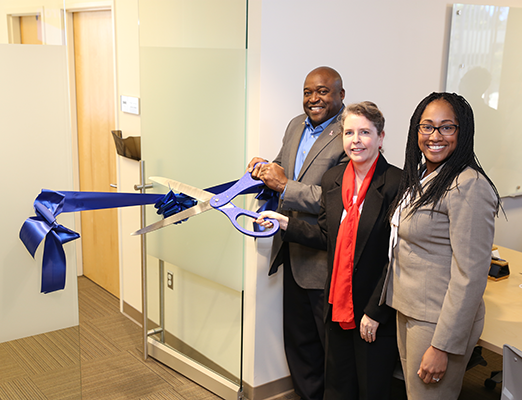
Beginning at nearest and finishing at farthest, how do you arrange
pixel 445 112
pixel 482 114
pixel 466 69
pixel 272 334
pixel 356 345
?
pixel 445 112
pixel 356 345
pixel 272 334
pixel 466 69
pixel 482 114

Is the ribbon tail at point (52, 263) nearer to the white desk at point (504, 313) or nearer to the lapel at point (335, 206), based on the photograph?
the lapel at point (335, 206)

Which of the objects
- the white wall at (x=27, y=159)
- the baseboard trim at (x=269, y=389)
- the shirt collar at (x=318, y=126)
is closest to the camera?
the white wall at (x=27, y=159)

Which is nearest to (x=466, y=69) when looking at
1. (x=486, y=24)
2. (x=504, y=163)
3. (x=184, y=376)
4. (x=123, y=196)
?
(x=486, y=24)

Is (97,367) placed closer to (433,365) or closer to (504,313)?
(433,365)

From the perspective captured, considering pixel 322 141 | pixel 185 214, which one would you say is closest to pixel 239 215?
pixel 185 214

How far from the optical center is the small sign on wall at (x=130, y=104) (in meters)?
3.31

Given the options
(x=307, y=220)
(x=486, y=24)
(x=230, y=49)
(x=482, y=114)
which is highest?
(x=486, y=24)

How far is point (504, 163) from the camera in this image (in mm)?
3699

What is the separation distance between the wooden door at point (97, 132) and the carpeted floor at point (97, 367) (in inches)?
11.8

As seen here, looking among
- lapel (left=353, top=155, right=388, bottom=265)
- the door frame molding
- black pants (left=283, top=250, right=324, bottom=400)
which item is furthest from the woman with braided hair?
Result: the door frame molding

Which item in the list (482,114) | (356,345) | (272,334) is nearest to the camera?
(356,345)

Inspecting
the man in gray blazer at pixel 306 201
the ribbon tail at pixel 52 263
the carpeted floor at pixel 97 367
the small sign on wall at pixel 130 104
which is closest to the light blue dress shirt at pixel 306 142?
the man in gray blazer at pixel 306 201

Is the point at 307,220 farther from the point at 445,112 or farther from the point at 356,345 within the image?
the point at 445,112

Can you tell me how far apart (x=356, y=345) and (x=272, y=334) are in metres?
0.66
